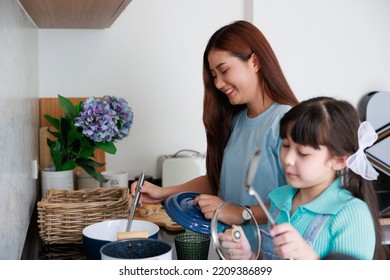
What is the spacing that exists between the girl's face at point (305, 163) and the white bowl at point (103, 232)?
0.36 metres

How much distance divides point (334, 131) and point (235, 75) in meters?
0.36

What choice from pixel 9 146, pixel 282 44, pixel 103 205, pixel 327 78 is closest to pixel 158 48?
pixel 282 44

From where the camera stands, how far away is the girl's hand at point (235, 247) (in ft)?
2.29

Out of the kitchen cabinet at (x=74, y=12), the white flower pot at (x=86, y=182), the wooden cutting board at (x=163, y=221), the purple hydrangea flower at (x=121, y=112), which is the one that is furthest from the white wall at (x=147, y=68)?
the wooden cutting board at (x=163, y=221)

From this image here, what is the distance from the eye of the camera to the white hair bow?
73 cm

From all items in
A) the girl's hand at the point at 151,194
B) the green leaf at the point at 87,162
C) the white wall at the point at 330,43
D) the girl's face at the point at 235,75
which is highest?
A: the white wall at the point at 330,43

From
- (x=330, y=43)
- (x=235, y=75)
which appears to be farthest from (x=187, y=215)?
(x=330, y=43)

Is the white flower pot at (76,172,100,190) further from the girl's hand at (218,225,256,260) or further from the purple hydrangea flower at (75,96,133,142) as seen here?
the girl's hand at (218,225,256,260)

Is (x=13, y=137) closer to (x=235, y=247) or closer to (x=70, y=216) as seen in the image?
(x=70, y=216)

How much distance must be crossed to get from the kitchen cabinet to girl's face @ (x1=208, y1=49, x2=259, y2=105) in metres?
0.46

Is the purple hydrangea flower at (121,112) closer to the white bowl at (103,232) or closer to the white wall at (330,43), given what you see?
the white bowl at (103,232)

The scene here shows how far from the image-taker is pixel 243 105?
3.97 ft

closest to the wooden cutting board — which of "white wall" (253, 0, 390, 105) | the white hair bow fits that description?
the white hair bow
